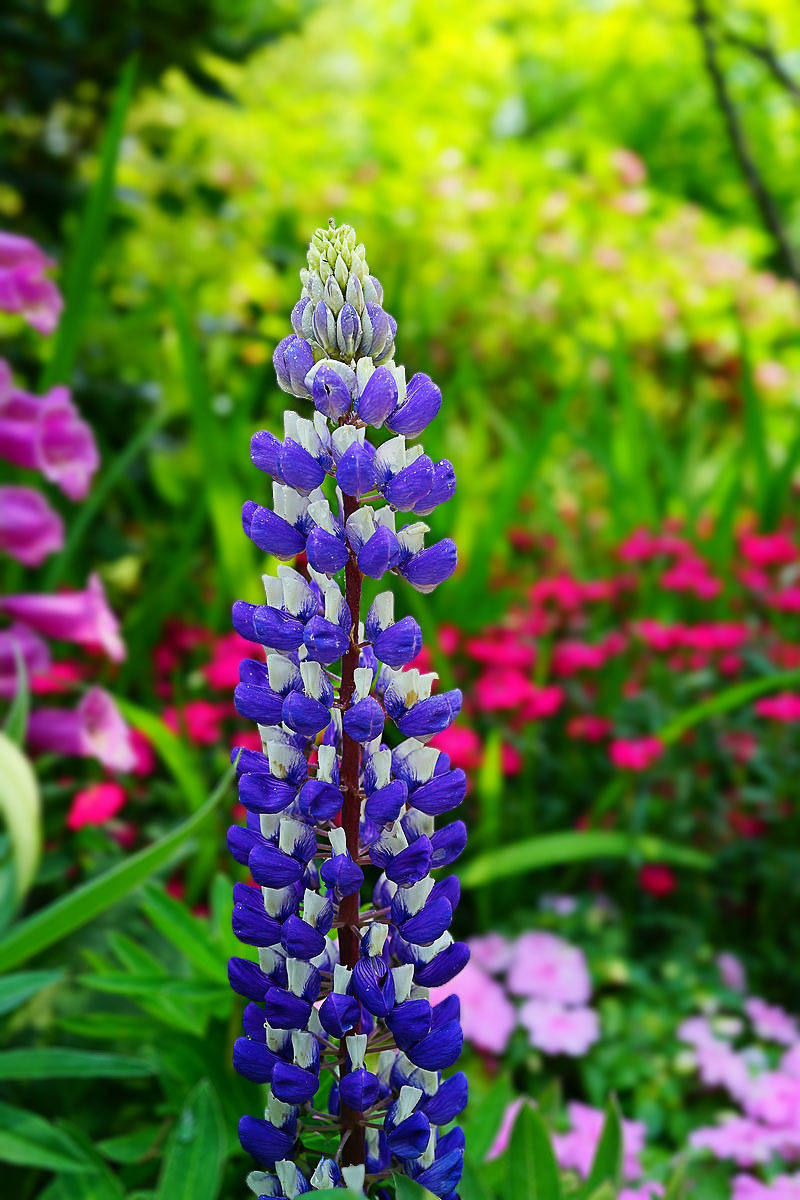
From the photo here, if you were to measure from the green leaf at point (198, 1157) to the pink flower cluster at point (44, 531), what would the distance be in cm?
77

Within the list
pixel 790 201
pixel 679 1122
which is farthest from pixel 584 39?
pixel 679 1122

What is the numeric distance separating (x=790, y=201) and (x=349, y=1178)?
9.49m

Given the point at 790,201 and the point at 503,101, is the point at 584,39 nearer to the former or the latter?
the point at 503,101

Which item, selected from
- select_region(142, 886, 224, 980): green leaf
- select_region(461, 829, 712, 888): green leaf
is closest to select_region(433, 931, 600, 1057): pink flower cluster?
select_region(461, 829, 712, 888): green leaf

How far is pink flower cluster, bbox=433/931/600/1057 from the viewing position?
1.75 metres

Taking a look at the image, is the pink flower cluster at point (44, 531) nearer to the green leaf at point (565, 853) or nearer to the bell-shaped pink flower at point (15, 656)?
the bell-shaped pink flower at point (15, 656)

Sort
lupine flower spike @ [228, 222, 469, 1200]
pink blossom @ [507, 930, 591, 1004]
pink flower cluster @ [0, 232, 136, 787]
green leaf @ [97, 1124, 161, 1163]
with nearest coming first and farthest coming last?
lupine flower spike @ [228, 222, 469, 1200] < green leaf @ [97, 1124, 161, 1163] < pink flower cluster @ [0, 232, 136, 787] < pink blossom @ [507, 930, 591, 1004]

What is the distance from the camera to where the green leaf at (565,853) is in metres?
1.87

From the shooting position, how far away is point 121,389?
268cm

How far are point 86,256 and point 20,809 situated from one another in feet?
4.54

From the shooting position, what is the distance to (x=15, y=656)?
Result: 1.67 meters

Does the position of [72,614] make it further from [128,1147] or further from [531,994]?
[531,994]

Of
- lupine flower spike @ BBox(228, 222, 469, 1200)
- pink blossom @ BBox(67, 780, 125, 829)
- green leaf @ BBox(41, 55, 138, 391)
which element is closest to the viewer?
lupine flower spike @ BBox(228, 222, 469, 1200)

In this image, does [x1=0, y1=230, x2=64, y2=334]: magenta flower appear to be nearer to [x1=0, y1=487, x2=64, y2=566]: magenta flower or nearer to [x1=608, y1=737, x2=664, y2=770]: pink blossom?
[x1=0, y1=487, x2=64, y2=566]: magenta flower
